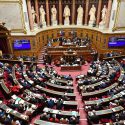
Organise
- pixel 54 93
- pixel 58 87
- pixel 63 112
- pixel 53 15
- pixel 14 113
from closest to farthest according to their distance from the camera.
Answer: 1. pixel 14 113
2. pixel 63 112
3. pixel 54 93
4. pixel 58 87
5. pixel 53 15

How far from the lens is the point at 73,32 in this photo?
1107 inches

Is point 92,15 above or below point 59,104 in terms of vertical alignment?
above

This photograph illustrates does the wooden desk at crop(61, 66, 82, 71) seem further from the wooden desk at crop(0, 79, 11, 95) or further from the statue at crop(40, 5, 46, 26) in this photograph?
the statue at crop(40, 5, 46, 26)

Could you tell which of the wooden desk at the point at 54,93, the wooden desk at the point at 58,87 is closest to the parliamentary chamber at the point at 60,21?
the wooden desk at the point at 58,87

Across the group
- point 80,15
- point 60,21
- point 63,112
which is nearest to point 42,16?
point 60,21

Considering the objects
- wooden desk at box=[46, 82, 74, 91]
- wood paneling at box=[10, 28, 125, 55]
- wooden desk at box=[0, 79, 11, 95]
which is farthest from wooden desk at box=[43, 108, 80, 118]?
wood paneling at box=[10, 28, 125, 55]

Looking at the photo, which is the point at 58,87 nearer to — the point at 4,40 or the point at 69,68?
the point at 69,68

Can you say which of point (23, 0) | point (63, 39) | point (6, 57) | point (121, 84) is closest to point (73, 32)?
point (63, 39)

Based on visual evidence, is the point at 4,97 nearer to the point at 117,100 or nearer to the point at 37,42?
the point at 117,100

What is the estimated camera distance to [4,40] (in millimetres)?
23438

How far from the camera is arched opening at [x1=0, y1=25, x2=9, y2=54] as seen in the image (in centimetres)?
2275

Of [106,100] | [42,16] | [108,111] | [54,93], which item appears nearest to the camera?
[108,111]

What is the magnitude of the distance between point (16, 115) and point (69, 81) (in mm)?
6743

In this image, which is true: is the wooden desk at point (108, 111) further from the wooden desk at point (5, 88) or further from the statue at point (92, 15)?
the statue at point (92, 15)
